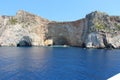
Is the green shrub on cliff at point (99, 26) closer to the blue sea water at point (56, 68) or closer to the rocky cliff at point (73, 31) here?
the rocky cliff at point (73, 31)

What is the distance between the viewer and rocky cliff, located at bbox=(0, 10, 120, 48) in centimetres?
16300

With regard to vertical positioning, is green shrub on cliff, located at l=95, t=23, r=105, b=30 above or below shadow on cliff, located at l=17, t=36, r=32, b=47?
above

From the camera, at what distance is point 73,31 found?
634 feet

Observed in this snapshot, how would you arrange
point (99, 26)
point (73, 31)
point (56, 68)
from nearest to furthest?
point (56, 68)
point (99, 26)
point (73, 31)

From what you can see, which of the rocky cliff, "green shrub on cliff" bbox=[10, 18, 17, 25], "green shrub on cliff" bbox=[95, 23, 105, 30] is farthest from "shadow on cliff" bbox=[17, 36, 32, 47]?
"green shrub on cliff" bbox=[95, 23, 105, 30]

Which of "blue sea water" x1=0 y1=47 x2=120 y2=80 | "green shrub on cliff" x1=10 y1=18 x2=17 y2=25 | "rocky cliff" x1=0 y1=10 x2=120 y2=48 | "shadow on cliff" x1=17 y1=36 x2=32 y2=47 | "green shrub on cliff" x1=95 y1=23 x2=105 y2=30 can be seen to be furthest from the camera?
"green shrub on cliff" x1=10 y1=18 x2=17 y2=25

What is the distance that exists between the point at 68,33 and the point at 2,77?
14953 centimetres

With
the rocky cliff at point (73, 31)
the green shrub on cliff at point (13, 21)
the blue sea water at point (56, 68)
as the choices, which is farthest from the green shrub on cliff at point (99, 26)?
the blue sea water at point (56, 68)

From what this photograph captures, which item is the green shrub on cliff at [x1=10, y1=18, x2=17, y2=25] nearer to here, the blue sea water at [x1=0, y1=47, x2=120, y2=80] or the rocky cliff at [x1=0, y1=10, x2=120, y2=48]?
the rocky cliff at [x1=0, y1=10, x2=120, y2=48]

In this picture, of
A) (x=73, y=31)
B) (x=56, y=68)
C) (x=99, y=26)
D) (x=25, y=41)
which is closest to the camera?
(x=56, y=68)

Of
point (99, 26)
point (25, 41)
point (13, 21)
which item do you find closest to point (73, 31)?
point (99, 26)

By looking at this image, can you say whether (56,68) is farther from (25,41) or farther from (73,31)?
(73,31)

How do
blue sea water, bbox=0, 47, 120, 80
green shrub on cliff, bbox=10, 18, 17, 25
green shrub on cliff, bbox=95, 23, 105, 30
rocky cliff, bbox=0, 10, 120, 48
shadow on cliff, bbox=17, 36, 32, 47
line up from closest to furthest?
blue sea water, bbox=0, 47, 120, 80, rocky cliff, bbox=0, 10, 120, 48, green shrub on cliff, bbox=95, 23, 105, 30, shadow on cliff, bbox=17, 36, 32, 47, green shrub on cliff, bbox=10, 18, 17, 25

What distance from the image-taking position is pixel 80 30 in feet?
617
